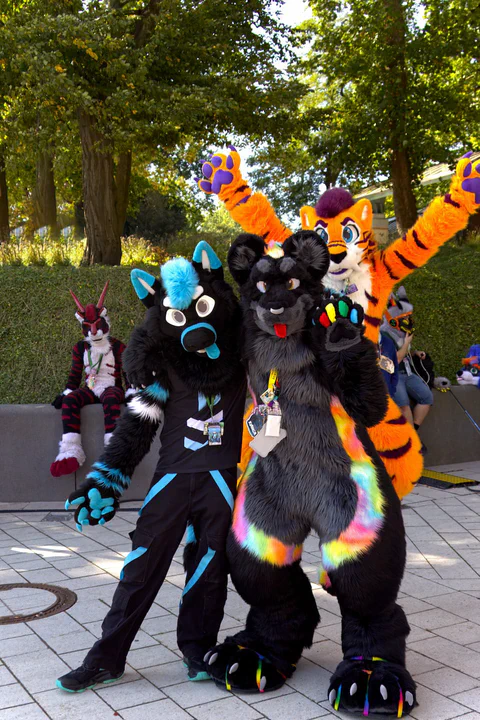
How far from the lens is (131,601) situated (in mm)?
3363

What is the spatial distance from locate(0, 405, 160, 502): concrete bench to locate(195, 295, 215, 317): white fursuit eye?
3893 millimetres

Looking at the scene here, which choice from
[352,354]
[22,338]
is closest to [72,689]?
[352,354]

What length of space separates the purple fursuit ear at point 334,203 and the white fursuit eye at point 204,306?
1474mm

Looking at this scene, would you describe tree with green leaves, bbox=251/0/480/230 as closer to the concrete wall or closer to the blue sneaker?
the concrete wall

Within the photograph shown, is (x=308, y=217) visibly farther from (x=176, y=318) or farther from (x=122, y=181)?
(x=122, y=181)

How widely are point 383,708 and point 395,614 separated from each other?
0.37 meters

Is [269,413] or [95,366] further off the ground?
[95,366]

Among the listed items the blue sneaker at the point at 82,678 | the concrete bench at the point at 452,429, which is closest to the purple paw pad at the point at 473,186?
the blue sneaker at the point at 82,678

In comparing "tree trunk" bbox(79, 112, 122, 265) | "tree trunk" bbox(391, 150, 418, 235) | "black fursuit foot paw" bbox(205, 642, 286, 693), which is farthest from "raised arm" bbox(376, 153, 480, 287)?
"tree trunk" bbox(391, 150, 418, 235)

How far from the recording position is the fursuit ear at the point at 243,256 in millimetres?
3529

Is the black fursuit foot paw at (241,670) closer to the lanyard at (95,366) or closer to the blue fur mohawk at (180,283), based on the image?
the blue fur mohawk at (180,283)

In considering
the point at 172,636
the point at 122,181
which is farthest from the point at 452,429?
the point at 122,181

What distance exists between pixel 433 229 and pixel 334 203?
612 mm

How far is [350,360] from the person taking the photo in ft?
10.4
